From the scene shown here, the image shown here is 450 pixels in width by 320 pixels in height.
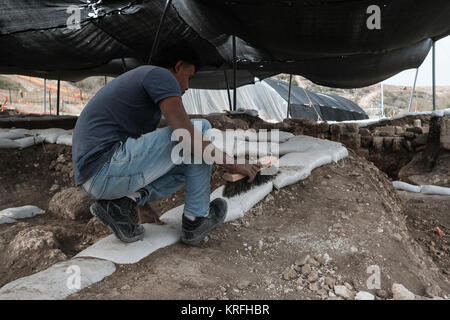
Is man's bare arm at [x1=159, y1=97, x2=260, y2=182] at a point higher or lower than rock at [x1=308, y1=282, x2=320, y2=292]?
higher

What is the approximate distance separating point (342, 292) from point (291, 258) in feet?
1.14

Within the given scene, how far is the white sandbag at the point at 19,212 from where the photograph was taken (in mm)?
2547

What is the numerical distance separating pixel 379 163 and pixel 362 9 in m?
3.76

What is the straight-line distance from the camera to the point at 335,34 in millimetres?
3939

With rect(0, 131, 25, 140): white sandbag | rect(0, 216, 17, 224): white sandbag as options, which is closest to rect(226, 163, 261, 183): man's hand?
rect(0, 216, 17, 224): white sandbag

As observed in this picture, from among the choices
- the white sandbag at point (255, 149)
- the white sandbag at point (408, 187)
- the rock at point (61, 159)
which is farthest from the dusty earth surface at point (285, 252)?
the white sandbag at point (408, 187)

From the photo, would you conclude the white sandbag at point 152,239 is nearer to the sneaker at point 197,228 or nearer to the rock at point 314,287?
the sneaker at point 197,228

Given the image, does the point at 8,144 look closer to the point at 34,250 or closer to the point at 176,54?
the point at 34,250

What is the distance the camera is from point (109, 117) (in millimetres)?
1487

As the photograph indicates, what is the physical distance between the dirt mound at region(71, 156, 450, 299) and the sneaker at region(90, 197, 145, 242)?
157 millimetres

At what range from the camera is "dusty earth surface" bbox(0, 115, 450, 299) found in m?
1.33

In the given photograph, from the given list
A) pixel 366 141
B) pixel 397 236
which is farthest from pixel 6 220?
pixel 366 141

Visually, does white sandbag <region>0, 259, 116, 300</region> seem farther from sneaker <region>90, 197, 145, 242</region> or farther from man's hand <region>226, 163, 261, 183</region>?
man's hand <region>226, 163, 261, 183</region>
